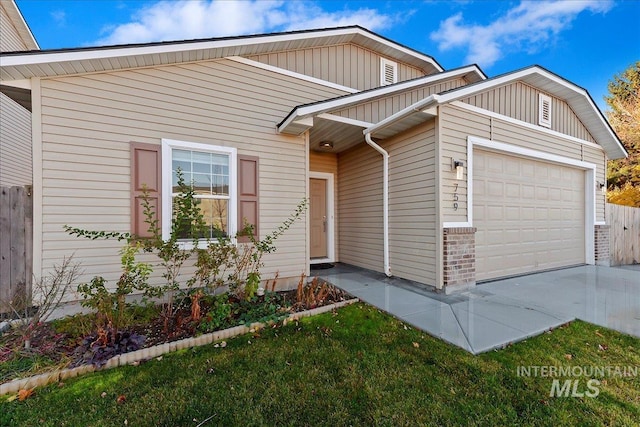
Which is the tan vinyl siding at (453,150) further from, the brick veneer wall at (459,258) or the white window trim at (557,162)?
the brick veneer wall at (459,258)

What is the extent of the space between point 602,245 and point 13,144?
15.6 meters

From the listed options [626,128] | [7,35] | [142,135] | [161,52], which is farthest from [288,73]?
[626,128]

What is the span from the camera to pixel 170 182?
431 cm

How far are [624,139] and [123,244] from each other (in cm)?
1932

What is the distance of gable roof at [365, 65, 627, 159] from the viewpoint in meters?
4.66

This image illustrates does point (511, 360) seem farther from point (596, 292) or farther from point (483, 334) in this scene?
point (596, 292)

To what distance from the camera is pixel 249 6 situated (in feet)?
26.4

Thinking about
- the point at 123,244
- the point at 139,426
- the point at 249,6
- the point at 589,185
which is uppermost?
the point at 249,6

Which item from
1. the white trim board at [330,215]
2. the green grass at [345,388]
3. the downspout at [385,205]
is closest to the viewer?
the green grass at [345,388]

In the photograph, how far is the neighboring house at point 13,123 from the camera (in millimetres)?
6922

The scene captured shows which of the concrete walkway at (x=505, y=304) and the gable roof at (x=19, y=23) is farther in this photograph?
the gable roof at (x=19, y=23)

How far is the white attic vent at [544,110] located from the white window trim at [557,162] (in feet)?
2.29

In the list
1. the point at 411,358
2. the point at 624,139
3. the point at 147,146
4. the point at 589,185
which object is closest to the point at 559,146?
the point at 589,185

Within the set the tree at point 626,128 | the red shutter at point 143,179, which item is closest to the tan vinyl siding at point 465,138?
the red shutter at point 143,179
